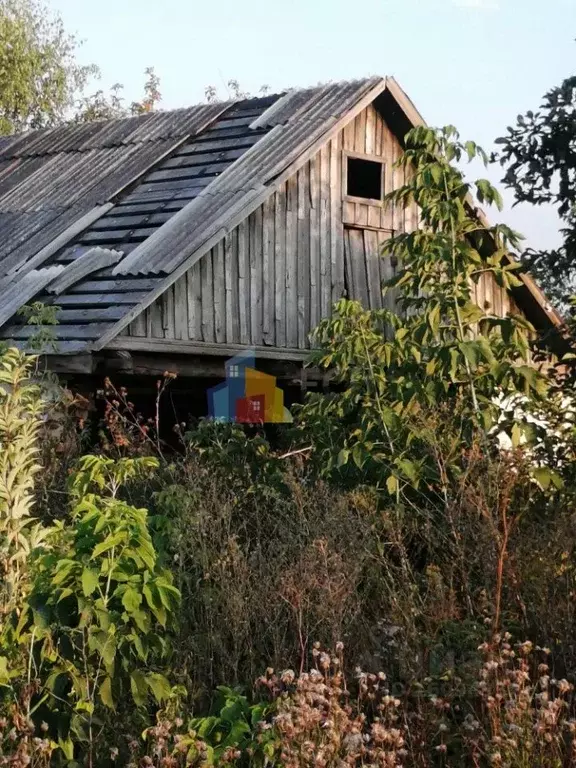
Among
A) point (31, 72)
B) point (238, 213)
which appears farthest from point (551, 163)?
point (31, 72)

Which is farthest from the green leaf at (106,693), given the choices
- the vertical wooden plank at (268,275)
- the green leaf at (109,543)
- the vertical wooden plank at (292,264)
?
the vertical wooden plank at (292,264)

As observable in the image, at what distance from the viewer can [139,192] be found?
45.0 ft

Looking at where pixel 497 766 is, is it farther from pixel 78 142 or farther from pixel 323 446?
pixel 78 142

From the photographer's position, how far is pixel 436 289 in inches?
283

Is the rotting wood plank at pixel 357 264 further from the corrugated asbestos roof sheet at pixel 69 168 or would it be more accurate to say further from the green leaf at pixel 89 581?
the green leaf at pixel 89 581

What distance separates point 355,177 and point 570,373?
32.4 ft

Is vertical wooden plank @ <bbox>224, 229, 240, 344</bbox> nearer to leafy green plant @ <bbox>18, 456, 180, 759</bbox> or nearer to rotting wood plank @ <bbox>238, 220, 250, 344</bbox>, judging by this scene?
rotting wood plank @ <bbox>238, 220, 250, 344</bbox>

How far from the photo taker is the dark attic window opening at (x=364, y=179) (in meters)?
15.8

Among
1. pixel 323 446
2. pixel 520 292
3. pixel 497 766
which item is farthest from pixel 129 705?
pixel 520 292

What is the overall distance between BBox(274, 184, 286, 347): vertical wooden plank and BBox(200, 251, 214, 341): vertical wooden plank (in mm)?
1084

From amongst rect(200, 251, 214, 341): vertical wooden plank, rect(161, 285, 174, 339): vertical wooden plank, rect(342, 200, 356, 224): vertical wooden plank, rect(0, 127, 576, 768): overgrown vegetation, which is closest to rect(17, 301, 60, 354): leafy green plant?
rect(161, 285, 174, 339): vertical wooden plank

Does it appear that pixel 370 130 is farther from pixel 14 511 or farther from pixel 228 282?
pixel 14 511

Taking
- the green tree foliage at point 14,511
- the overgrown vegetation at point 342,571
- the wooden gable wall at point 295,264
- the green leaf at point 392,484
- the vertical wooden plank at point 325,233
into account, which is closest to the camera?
the overgrown vegetation at point 342,571

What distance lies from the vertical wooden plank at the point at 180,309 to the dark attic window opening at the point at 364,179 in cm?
419
